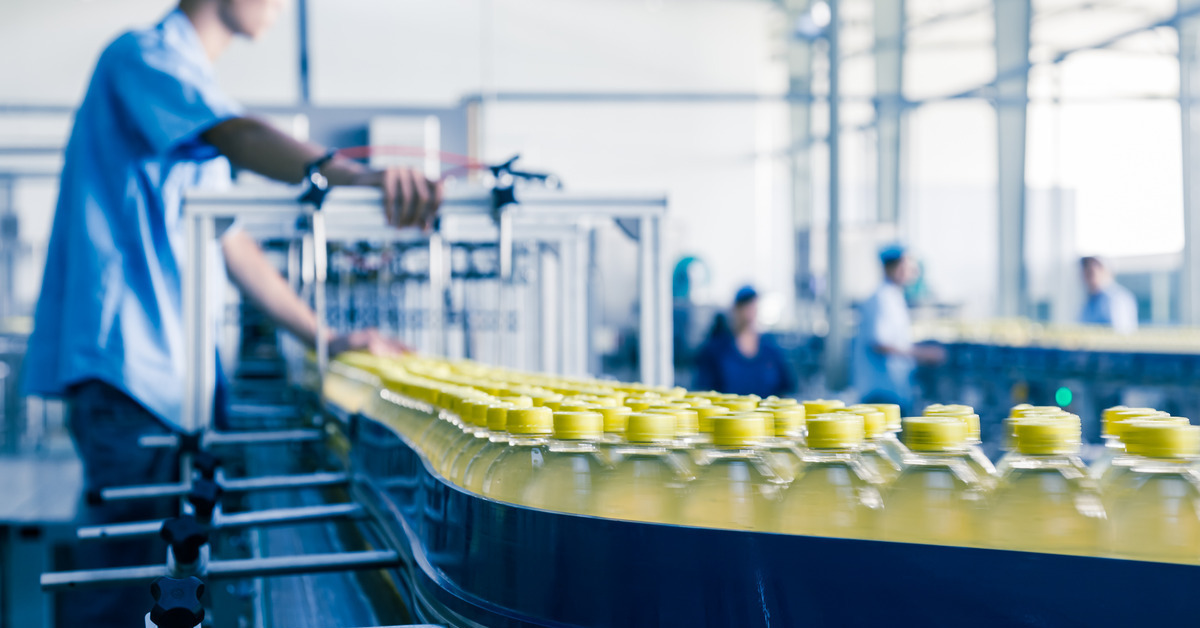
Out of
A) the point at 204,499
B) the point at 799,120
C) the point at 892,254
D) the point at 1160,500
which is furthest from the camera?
the point at 799,120

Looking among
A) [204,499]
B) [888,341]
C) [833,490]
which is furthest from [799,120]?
[833,490]

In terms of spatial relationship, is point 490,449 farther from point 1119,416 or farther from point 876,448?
point 1119,416

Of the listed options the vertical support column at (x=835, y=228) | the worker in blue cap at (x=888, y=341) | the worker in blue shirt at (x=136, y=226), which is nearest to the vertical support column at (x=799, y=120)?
the vertical support column at (x=835, y=228)

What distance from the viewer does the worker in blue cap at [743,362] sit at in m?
5.12

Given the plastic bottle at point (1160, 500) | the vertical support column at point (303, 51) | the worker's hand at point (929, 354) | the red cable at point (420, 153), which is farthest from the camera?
the vertical support column at point (303, 51)

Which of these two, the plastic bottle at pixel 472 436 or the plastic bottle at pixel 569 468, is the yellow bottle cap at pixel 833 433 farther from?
the plastic bottle at pixel 472 436

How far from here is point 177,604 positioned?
75 centimetres

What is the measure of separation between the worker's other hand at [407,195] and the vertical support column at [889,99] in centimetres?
1019

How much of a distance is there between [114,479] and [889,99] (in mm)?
10844

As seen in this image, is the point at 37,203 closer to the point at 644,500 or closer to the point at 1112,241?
the point at 1112,241

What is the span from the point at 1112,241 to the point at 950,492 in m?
9.93

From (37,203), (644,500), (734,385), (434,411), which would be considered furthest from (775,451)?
(37,203)

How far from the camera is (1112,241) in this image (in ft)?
30.7

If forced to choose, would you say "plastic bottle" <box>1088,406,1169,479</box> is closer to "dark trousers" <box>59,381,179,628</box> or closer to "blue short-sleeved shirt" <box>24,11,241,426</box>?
"dark trousers" <box>59,381,179,628</box>
